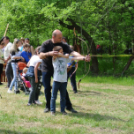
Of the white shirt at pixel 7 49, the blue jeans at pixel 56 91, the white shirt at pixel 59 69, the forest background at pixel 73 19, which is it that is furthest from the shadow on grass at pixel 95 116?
the forest background at pixel 73 19

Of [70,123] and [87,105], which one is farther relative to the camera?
[87,105]

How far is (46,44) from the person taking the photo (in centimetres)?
580

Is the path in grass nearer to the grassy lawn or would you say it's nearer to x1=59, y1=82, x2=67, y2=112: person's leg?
the grassy lawn

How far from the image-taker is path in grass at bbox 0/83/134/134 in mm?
4770

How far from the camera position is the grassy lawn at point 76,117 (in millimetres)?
4754

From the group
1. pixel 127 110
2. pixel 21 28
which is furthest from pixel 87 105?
pixel 21 28

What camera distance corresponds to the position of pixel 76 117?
18.5ft

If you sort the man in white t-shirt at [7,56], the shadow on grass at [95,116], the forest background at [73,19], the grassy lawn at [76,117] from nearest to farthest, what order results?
the grassy lawn at [76,117] < the shadow on grass at [95,116] < the man in white t-shirt at [7,56] < the forest background at [73,19]

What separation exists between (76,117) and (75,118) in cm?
13

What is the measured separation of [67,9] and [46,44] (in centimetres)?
781

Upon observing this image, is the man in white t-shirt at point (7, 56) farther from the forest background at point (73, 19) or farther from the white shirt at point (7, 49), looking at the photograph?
the forest background at point (73, 19)

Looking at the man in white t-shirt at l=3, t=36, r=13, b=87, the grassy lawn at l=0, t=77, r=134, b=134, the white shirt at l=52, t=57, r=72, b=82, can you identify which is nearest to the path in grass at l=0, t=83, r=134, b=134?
the grassy lawn at l=0, t=77, r=134, b=134

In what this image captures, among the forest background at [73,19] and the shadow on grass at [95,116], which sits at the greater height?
the forest background at [73,19]

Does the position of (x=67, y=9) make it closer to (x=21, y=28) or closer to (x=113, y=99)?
(x=21, y=28)
